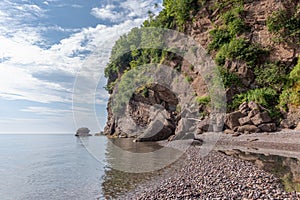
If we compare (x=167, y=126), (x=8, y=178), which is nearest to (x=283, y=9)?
(x=167, y=126)

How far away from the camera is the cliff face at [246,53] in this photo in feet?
76.7

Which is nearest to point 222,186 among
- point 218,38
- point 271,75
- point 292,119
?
point 292,119

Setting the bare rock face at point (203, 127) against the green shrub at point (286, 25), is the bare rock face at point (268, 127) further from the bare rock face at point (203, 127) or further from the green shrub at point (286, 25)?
the green shrub at point (286, 25)

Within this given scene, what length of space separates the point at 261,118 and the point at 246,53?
30.8 feet

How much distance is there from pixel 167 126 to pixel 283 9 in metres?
20.6

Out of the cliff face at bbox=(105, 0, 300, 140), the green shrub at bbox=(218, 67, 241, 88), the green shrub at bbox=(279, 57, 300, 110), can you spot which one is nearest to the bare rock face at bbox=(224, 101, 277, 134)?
the cliff face at bbox=(105, 0, 300, 140)

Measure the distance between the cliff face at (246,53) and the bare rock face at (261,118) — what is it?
983mm

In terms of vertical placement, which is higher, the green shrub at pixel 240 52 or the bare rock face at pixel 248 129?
the green shrub at pixel 240 52

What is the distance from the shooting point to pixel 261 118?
21.0 metres

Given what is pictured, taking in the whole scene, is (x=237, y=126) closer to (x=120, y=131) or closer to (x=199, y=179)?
(x=199, y=179)

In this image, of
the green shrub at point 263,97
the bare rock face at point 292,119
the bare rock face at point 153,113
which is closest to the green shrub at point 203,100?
the green shrub at point 263,97

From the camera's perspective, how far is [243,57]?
2692 cm

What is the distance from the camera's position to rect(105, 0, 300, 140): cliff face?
23.4 metres

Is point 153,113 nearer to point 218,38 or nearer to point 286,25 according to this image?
point 218,38
